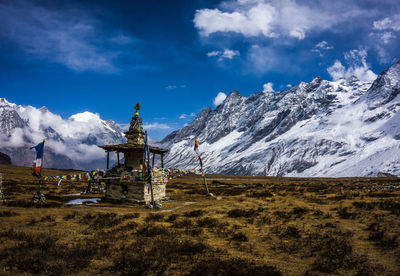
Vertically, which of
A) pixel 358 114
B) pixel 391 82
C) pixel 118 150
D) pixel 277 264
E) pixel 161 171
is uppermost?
pixel 391 82

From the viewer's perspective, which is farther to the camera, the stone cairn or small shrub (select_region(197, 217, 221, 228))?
the stone cairn

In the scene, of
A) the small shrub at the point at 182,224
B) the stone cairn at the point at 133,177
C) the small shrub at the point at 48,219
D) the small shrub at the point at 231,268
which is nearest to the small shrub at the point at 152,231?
the small shrub at the point at 182,224

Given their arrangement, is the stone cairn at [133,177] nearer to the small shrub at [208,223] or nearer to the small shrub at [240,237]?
the small shrub at [208,223]

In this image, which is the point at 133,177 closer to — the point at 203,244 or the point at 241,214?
the point at 241,214

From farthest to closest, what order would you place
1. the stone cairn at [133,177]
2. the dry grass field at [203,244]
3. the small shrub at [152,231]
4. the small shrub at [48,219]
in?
1. the stone cairn at [133,177]
2. the small shrub at [48,219]
3. the small shrub at [152,231]
4. the dry grass field at [203,244]

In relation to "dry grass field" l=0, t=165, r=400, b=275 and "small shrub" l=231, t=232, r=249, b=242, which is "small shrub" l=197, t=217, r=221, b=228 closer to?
"dry grass field" l=0, t=165, r=400, b=275

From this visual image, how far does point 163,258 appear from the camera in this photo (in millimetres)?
10312

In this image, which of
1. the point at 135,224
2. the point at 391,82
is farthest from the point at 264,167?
the point at 135,224

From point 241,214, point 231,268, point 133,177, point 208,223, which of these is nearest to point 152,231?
point 208,223

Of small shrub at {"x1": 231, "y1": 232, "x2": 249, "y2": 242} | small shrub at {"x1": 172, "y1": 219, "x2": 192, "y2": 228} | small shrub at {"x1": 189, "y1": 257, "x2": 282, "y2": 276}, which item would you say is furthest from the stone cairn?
small shrub at {"x1": 189, "y1": 257, "x2": 282, "y2": 276}

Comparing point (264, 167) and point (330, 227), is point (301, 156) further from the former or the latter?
point (330, 227)

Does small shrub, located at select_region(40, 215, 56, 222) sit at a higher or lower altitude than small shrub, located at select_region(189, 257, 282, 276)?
higher

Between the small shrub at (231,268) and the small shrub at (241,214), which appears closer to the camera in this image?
the small shrub at (231,268)

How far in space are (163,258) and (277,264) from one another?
4.53 metres
